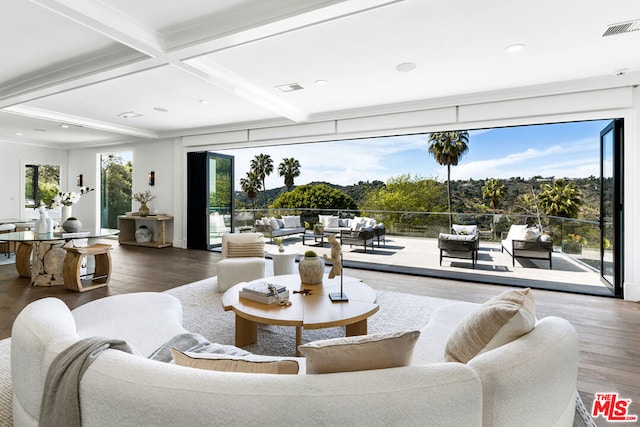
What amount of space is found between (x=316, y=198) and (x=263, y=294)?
31.4ft

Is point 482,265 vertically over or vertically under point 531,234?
under

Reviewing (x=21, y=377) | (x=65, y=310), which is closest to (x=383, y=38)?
(x=65, y=310)

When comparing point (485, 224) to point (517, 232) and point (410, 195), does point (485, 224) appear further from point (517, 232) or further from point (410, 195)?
point (410, 195)

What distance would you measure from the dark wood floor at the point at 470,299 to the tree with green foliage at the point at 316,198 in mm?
5825

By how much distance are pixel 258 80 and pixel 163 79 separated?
45.2 inches

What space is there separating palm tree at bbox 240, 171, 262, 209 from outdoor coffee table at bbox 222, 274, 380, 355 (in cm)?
950

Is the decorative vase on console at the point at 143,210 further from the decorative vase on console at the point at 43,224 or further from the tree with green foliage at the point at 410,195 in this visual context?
the tree with green foliage at the point at 410,195

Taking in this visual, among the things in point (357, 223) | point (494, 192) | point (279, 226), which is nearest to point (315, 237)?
point (279, 226)

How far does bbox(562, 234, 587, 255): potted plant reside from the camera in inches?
203

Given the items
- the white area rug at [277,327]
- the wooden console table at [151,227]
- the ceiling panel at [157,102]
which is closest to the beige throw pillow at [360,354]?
the white area rug at [277,327]

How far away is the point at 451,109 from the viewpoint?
15.6ft

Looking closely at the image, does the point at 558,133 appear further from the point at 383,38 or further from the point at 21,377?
the point at 21,377

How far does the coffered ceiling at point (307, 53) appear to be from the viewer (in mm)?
2582

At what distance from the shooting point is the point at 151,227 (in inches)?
315
